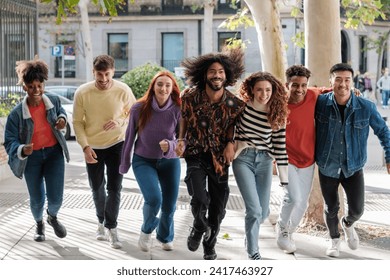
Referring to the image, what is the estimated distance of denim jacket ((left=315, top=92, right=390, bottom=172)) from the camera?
271 inches

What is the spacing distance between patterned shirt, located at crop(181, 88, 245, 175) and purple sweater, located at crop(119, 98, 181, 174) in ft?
1.21

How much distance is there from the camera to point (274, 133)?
260 inches

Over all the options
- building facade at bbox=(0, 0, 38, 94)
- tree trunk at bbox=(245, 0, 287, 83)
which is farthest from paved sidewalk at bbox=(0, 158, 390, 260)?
building facade at bbox=(0, 0, 38, 94)

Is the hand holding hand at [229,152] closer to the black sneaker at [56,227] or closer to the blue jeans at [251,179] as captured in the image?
the blue jeans at [251,179]

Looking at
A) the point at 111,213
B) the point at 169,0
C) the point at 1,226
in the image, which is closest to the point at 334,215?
the point at 111,213

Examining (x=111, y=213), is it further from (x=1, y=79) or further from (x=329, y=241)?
(x=1, y=79)

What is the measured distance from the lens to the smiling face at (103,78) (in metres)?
7.40

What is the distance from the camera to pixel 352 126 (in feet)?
22.7

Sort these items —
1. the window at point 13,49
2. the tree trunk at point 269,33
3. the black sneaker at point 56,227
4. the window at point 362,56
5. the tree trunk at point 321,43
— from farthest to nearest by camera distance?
the window at point 362,56, the window at point 13,49, the tree trunk at point 269,33, the tree trunk at point 321,43, the black sneaker at point 56,227

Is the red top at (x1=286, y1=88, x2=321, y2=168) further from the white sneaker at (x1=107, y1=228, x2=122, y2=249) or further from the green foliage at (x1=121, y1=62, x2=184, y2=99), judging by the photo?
the green foliage at (x1=121, y1=62, x2=184, y2=99)

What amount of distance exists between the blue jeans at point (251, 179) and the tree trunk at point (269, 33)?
554cm

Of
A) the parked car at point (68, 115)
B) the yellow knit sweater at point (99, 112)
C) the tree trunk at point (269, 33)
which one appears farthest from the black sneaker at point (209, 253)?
the parked car at point (68, 115)

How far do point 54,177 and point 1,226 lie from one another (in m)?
1.63
